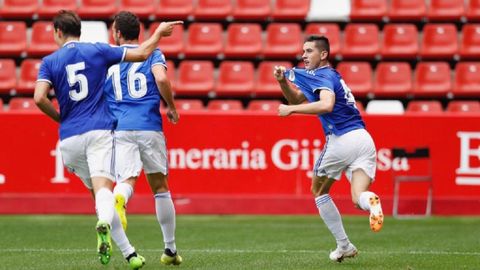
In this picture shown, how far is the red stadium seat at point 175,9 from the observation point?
66.4 feet

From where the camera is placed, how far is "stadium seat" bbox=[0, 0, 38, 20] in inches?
812

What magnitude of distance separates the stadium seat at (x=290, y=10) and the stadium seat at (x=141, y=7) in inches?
84.0

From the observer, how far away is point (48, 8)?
20.6 meters

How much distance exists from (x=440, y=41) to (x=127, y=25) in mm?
10439

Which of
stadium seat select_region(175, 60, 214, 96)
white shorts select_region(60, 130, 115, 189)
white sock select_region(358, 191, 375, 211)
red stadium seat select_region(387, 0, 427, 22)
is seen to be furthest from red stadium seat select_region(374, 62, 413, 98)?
white shorts select_region(60, 130, 115, 189)

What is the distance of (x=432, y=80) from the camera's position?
19.0m

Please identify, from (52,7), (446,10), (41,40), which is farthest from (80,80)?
(446,10)

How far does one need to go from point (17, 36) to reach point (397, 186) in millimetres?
7445

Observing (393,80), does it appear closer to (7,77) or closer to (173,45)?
(173,45)

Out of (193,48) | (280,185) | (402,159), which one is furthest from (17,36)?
(402,159)

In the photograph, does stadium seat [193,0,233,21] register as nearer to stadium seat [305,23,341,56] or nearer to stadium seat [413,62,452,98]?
stadium seat [305,23,341,56]

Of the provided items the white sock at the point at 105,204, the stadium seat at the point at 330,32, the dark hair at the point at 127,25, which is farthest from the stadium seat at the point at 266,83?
the white sock at the point at 105,204

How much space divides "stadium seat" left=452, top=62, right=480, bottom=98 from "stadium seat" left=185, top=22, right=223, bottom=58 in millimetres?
3972

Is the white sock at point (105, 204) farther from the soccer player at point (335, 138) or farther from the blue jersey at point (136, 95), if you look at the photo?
the soccer player at point (335, 138)
